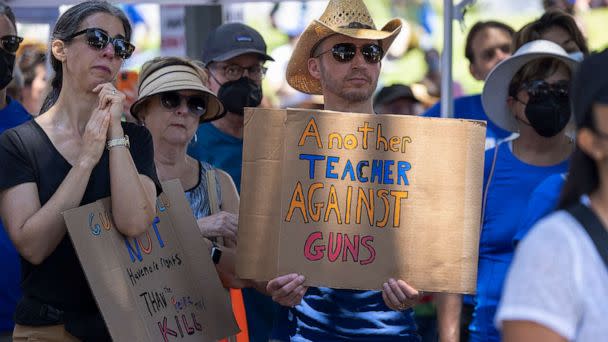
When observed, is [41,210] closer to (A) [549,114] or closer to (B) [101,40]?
(B) [101,40]

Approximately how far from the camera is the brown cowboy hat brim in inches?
159

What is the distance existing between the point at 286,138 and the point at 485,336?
3.71 ft

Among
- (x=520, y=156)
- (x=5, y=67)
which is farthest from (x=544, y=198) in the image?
(x=5, y=67)

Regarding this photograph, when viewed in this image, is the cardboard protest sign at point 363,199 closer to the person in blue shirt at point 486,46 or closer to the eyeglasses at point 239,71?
the eyeglasses at point 239,71

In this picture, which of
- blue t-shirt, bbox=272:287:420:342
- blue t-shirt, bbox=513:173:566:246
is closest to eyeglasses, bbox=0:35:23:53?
blue t-shirt, bbox=272:287:420:342

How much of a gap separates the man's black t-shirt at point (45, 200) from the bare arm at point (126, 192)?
0.43ft

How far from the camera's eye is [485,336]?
411 centimetres

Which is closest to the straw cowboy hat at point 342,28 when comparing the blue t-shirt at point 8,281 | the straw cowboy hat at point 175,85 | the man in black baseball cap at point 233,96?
the straw cowboy hat at point 175,85

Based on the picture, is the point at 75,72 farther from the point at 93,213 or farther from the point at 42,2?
the point at 42,2

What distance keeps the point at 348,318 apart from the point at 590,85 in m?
1.76

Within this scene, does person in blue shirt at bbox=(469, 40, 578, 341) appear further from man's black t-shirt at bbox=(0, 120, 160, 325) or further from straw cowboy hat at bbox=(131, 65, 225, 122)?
man's black t-shirt at bbox=(0, 120, 160, 325)

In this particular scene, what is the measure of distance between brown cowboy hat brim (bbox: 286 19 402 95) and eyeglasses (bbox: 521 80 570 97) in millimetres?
564

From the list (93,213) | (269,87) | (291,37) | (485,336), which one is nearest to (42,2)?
(93,213)

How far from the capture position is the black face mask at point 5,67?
4664 mm
